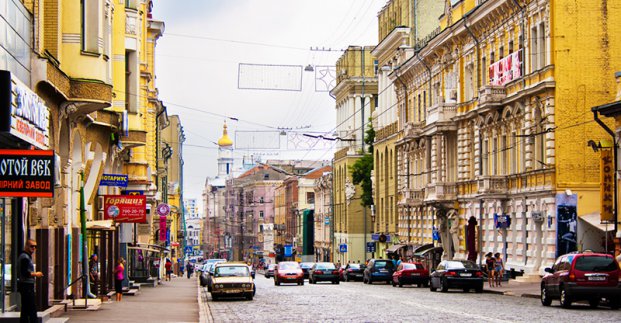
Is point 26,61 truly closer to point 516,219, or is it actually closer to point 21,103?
point 21,103

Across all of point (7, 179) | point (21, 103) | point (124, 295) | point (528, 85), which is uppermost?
point (528, 85)

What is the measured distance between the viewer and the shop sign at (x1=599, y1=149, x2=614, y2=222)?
43.0 meters

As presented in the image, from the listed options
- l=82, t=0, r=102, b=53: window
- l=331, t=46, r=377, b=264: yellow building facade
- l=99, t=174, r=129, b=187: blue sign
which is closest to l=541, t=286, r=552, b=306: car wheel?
l=82, t=0, r=102, b=53: window

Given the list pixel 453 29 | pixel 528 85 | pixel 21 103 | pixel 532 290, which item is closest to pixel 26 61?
pixel 21 103

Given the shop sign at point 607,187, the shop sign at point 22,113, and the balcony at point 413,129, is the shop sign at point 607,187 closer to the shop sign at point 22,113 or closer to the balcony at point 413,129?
the shop sign at point 22,113

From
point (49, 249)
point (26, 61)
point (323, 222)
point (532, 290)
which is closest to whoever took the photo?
point (26, 61)

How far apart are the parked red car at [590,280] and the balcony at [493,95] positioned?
22.0 meters

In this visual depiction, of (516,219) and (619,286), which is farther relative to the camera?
(516,219)

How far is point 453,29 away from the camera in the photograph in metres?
62.1

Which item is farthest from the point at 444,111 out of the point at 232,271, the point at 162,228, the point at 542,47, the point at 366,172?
the point at 366,172

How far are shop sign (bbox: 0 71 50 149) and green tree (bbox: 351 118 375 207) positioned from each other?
243ft

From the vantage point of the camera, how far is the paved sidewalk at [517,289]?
42.3m

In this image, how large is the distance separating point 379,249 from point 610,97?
4672 centimetres

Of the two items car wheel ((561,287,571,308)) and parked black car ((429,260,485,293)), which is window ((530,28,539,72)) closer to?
parked black car ((429,260,485,293))
